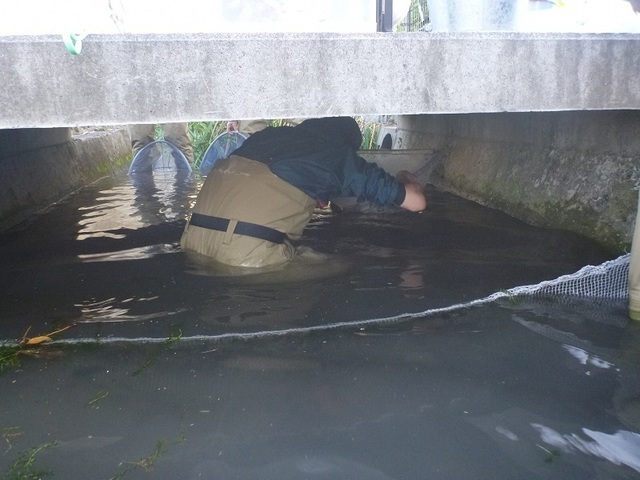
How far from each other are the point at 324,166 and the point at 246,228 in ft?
2.21

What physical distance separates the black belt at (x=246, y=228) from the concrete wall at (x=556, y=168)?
220 centimetres

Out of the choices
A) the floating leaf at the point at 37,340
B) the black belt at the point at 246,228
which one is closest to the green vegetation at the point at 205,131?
the black belt at the point at 246,228

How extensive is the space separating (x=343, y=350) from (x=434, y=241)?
7.49 feet

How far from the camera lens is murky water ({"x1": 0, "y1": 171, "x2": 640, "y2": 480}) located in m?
2.04

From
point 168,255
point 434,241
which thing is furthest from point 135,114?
point 434,241

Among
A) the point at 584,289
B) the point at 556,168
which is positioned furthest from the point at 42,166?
the point at 584,289

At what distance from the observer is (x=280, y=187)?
4.07m

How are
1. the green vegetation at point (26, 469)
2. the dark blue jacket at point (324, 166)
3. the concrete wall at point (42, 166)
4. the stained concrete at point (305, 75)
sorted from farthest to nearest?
the concrete wall at point (42, 166) < the dark blue jacket at point (324, 166) < the stained concrete at point (305, 75) < the green vegetation at point (26, 469)

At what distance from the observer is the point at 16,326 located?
320 centimetres

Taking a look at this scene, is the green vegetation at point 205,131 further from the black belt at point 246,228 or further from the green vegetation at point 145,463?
the green vegetation at point 145,463

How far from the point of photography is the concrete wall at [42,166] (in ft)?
19.9

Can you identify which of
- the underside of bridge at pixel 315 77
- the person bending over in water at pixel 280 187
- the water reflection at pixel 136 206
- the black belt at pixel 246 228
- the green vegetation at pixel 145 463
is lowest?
the green vegetation at pixel 145 463

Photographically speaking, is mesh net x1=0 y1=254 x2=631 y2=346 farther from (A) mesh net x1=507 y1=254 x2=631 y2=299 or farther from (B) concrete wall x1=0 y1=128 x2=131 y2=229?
(B) concrete wall x1=0 y1=128 x2=131 y2=229

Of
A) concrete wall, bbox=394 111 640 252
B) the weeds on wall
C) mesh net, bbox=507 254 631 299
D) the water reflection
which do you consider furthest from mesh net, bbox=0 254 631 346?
the weeds on wall
